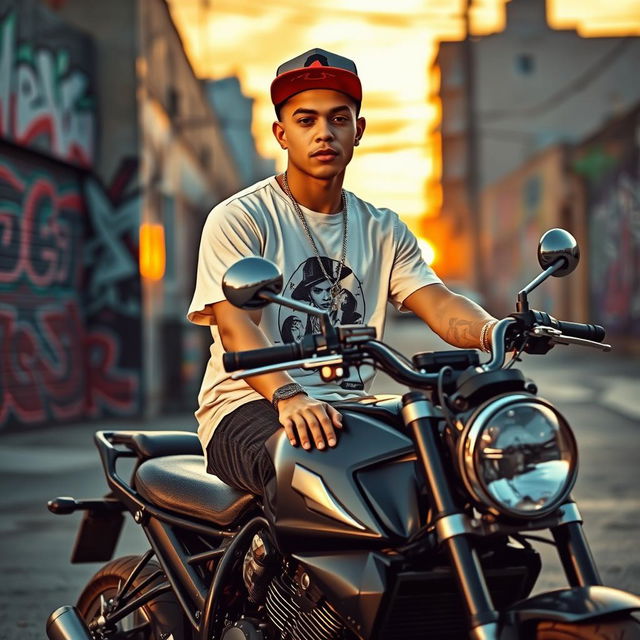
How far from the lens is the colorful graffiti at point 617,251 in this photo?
1042 inches

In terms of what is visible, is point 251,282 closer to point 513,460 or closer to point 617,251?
point 513,460

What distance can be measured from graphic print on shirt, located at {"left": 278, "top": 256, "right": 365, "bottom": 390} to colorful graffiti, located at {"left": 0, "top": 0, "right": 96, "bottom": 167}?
10.7m

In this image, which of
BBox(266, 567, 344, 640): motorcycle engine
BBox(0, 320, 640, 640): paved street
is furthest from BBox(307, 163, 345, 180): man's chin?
BBox(0, 320, 640, 640): paved street

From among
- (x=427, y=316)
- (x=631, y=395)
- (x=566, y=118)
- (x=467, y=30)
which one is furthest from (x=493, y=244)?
(x=427, y=316)

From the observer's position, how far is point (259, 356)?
108 inches

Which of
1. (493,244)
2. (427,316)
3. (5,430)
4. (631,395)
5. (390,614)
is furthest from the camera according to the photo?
(493,244)

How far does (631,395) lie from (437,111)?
56801 mm

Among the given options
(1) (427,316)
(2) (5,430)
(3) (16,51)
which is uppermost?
(3) (16,51)

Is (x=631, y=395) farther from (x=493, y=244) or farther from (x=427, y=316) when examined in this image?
(x=493, y=244)

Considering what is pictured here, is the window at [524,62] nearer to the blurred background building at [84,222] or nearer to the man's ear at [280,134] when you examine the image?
the blurred background building at [84,222]

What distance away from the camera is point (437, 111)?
72625mm

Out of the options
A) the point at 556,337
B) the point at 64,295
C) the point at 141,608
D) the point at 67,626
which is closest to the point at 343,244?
the point at 556,337

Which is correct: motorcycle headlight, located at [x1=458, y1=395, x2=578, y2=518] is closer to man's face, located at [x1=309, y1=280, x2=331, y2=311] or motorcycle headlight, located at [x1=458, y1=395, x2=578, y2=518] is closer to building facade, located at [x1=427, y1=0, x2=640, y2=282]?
man's face, located at [x1=309, y1=280, x2=331, y2=311]

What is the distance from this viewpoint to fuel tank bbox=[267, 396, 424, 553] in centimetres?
275
